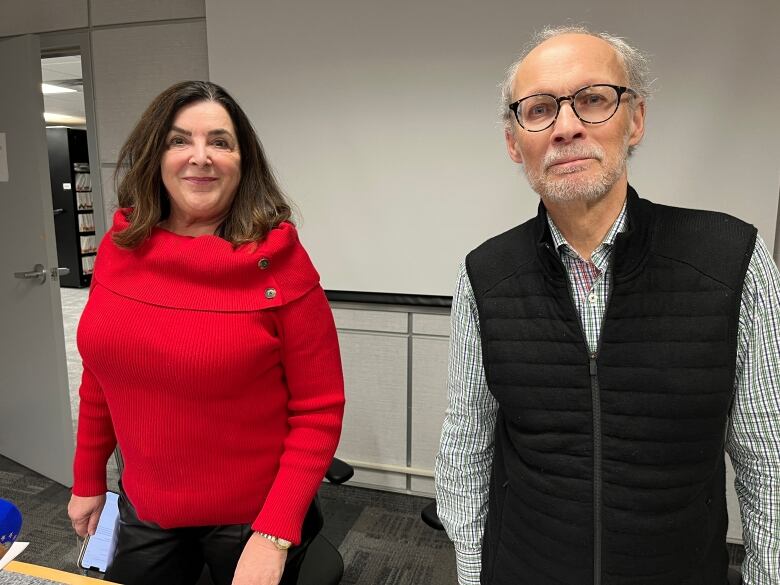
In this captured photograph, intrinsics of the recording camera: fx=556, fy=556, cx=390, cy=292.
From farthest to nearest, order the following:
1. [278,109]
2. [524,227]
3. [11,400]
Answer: [11,400], [278,109], [524,227]

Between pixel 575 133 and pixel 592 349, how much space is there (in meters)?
0.34

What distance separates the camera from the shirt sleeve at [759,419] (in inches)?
32.6

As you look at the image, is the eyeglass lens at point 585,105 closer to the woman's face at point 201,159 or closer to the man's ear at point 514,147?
the man's ear at point 514,147

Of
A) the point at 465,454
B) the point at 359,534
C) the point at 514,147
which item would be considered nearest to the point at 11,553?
the point at 465,454

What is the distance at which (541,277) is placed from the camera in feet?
3.06

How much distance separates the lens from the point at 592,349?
88 centimetres

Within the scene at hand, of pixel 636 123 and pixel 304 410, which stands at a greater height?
pixel 636 123

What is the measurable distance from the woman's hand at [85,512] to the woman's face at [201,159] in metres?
0.69

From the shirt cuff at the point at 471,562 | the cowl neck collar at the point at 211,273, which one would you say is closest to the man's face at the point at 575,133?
the cowl neck collar at the point at 211,273

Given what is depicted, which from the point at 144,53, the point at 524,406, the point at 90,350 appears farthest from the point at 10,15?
the point at 524,406

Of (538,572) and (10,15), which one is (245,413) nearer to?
(538,572)

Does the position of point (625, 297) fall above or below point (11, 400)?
above

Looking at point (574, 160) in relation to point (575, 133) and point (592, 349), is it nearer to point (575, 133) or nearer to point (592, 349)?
point (575, 133)

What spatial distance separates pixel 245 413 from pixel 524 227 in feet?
2.07
